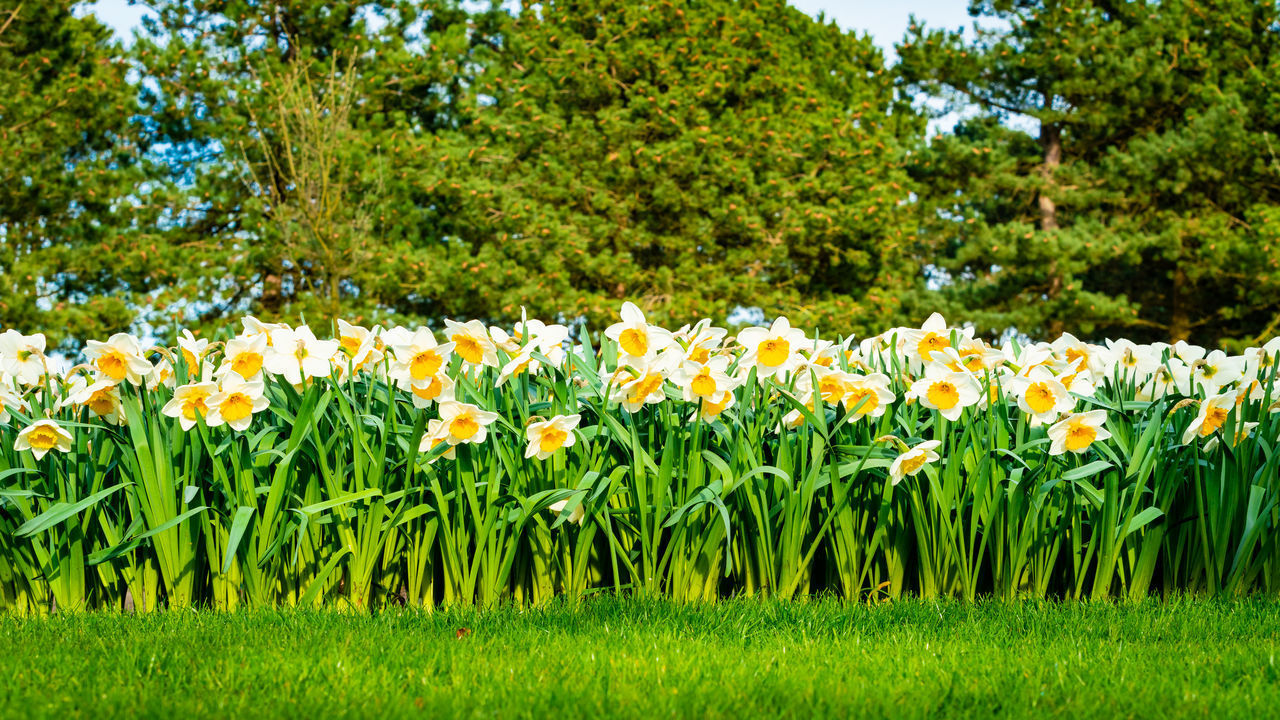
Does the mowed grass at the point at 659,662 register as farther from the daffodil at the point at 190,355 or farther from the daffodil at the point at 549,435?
the daffodil at the point at 190,355

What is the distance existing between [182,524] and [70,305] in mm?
9867

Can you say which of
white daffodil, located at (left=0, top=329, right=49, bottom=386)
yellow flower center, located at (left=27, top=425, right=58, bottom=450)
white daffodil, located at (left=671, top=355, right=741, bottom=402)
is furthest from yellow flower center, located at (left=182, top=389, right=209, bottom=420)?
white daffodil, located at (left=671, top=355, right=741, bottom=402)

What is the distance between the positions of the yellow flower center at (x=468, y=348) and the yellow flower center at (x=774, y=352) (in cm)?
76

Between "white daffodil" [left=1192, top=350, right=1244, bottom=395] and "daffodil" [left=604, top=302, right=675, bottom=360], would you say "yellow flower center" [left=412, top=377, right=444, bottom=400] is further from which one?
"white daffodil" [left=1192, top=350, right=1244, bottom=395]

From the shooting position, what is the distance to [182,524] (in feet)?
7.63

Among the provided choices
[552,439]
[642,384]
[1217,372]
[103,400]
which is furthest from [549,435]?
[1217,372]

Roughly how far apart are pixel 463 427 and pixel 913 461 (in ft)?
3.70

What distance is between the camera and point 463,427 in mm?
2266

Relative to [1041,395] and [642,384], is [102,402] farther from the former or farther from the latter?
[1041,395]

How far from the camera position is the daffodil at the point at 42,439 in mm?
2277

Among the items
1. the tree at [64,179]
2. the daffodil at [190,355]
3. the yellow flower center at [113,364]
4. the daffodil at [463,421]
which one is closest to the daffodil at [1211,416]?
the daffodil at [463,421]

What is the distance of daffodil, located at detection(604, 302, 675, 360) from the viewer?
93.1 inches

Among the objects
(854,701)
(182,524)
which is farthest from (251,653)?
(854,701)

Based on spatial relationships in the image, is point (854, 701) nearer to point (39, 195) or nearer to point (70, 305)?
point (70, 305)
